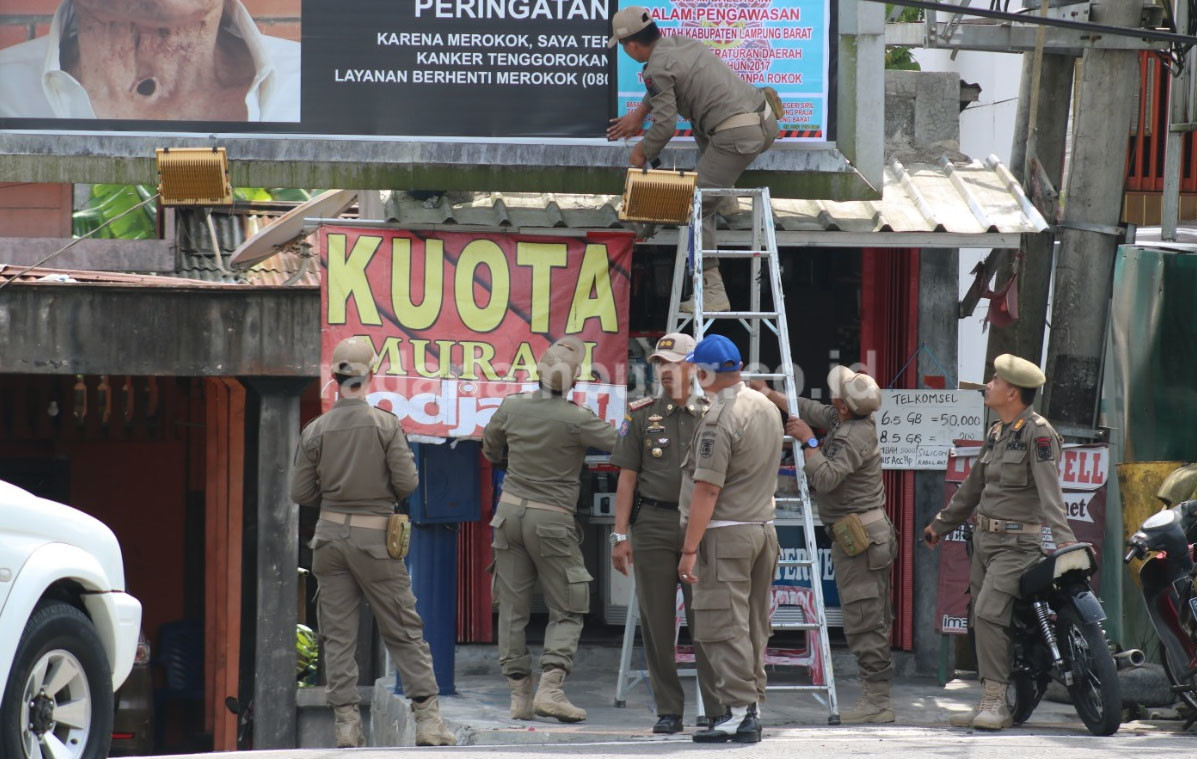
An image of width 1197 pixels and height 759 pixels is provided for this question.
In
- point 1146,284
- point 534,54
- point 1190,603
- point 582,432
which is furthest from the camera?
point 1146,284

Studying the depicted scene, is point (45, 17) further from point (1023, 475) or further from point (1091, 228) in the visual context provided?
→ point (1091, 228)

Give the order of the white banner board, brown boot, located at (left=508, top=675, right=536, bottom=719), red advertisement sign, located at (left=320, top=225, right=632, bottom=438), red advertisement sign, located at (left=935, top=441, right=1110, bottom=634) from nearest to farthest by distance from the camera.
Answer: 1. brown boot, located at (left=508, top=675, right=536, bottom=719)
2. red advertisement sign, located at (left=320, top=225, right=632, bottom=438)
3. red advertisement sign, located at (left=935, top=441, right=1110, bottom=634)
4. the white banner board

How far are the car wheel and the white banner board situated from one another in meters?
5.67

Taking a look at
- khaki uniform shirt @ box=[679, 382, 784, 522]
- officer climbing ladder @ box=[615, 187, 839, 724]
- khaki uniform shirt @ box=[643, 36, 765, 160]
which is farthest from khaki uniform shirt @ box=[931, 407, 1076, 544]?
khaki uniform shirt @ box=[643, 36, 765, 160]

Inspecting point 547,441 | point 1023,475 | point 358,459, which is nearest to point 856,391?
point 1023,475

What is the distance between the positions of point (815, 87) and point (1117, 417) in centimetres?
309

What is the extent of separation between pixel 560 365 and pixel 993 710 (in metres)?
2.89

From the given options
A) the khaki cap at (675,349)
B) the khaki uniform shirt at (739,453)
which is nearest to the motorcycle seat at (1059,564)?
the khaki uniform shirt at (739,453)

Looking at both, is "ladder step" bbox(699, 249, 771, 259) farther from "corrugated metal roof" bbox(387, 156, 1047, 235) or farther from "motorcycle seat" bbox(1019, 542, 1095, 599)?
"motorcycle seat" bbox(1019, 542, 1095, 599)

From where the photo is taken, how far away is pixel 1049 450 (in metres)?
8.41

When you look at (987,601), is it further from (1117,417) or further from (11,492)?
(11,492)

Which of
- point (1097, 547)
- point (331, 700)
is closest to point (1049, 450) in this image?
point (1097, 547)

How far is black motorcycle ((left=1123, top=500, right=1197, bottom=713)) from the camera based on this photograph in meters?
8.32

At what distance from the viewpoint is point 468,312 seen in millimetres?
9836
